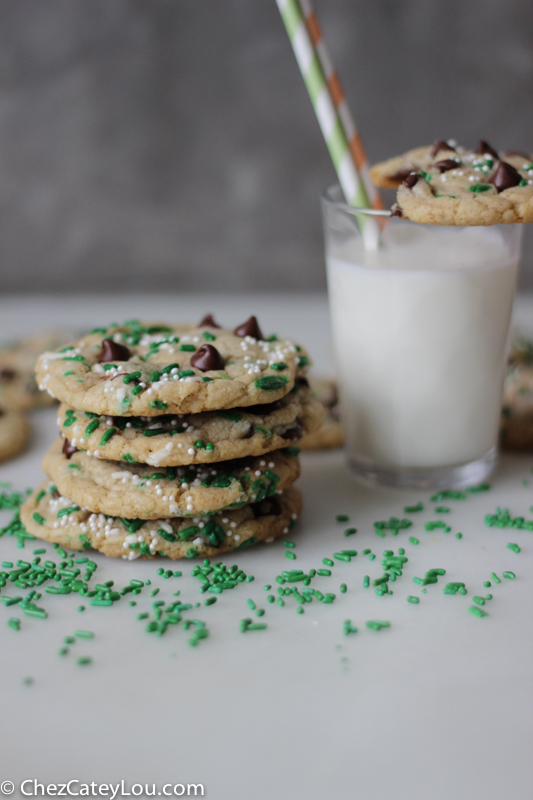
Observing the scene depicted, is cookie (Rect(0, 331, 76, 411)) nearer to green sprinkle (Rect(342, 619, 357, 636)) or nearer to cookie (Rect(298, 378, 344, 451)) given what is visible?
cookie (Rect(298, 378, 344, 451))

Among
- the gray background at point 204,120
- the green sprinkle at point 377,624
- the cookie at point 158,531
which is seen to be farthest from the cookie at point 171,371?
the gray background at point 204,120

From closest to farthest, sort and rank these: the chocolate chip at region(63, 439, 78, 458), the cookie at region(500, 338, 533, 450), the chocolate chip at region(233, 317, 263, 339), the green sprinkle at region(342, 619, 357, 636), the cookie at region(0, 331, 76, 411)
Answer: the green sprinkle at region(342, 619, 357, 636) → the chocolate chip at region(63, 439, 78, 458) → the chocolate chip at region(233, 317, 263, 339) → the cookie at region(500, 338, 533, 450) → the cookie at region(0, 331, 76, 411)

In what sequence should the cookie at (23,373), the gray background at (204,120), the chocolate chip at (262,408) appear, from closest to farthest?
1. the chocolate chip at (262,408)
2. the cookie at (23,373)
3. the gray background at (204,120)

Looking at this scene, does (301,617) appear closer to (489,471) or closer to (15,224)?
(489,471)

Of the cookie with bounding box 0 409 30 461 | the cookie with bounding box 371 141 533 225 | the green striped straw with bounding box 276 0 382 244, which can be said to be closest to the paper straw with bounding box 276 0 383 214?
the green striped straw with bounding box 276 0 382 244

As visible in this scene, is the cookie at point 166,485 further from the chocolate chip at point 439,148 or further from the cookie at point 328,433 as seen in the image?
the chocolate chip at point 439,148

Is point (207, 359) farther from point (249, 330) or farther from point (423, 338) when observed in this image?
point (423, 338)

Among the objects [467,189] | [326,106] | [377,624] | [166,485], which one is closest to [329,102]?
[326,106]
